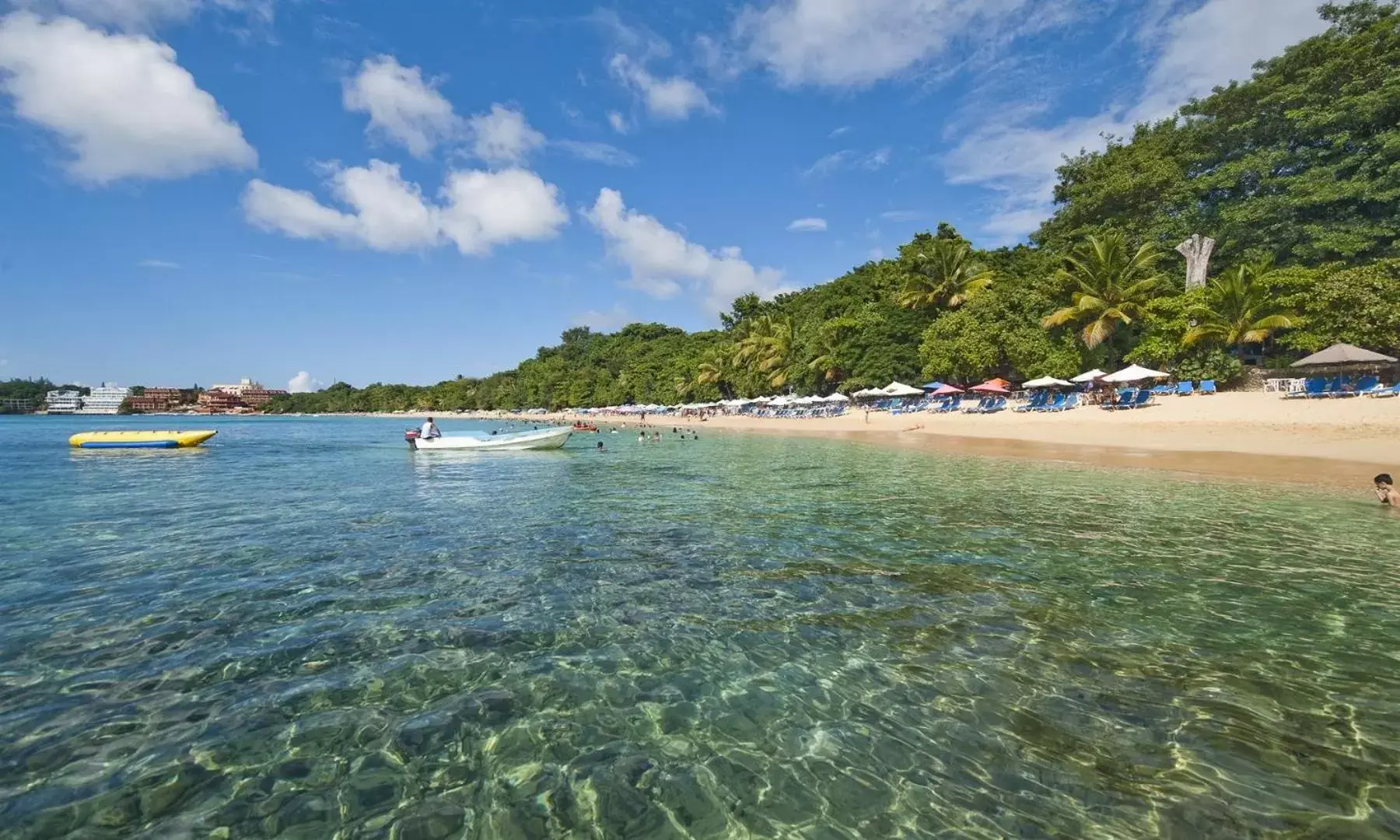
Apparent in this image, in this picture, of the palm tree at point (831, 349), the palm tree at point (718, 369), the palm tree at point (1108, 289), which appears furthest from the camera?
the palm tree at point (718, 369)

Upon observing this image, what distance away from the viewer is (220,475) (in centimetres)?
2259

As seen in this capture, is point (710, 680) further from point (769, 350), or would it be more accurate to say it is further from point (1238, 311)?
point (769, 350)

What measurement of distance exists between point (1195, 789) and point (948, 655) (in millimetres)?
2184

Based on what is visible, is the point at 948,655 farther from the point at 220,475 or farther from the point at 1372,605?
the point at 220,475

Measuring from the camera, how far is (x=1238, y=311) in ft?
112

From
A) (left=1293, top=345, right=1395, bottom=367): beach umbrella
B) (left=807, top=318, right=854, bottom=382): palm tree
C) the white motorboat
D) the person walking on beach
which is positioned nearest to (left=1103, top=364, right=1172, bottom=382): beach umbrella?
(left=1293, top=345, right=1395, bottom=367): beach umbrella

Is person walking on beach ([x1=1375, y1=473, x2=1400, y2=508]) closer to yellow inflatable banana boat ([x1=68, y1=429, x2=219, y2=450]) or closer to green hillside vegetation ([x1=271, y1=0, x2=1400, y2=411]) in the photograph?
green hillside vegetation ([x1=271, y1=0, x2=1400, y2=411])

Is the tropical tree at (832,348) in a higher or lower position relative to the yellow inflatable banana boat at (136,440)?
higher

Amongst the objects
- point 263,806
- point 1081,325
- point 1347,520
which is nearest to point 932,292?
point 1081,325

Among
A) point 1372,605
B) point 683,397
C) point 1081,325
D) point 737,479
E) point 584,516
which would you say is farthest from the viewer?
point 683,397

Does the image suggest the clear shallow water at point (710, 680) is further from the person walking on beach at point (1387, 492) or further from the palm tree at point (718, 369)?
the palm tree at point (718, 369)

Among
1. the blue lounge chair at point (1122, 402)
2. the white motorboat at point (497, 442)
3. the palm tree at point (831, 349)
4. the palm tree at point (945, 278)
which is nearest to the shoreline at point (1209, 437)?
the blue lounge chair at point (1122, 402)

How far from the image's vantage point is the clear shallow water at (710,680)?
380 centimetres

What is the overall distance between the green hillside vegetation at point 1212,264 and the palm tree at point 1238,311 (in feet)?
0.31
